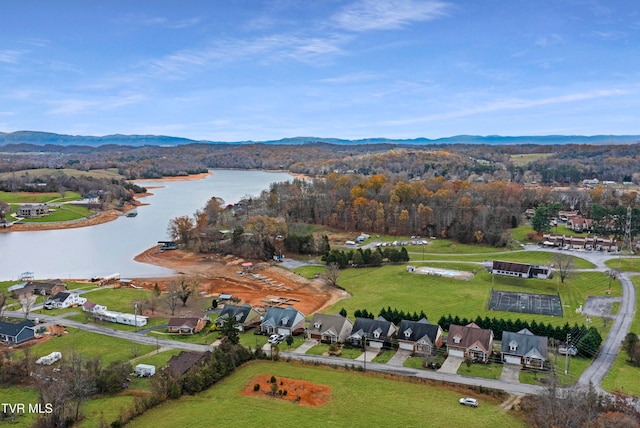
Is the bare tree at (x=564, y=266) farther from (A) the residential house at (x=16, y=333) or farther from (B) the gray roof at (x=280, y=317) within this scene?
(A) the residential house at (x=16, y=333)

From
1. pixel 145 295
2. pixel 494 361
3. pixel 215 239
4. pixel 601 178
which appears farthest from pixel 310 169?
pixel 494 361

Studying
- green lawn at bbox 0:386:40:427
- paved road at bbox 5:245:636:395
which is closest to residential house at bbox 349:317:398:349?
paved road at bbox 5:245:636:395

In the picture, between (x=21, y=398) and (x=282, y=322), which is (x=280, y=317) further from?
(x=21, y=398)

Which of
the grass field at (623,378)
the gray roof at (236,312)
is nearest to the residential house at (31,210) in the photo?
the gray roof at (236,312)

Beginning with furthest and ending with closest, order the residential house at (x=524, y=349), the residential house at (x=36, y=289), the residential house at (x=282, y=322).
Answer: the residential house at (x=36, y=289), the residential house at (x=282, y=322), the residential house at (x=524, y=349)

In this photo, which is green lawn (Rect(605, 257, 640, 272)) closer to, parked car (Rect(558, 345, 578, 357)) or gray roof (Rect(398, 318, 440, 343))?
parked car (Rect(558, 345, 578, 357))

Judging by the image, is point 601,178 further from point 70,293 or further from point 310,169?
point 70,293
